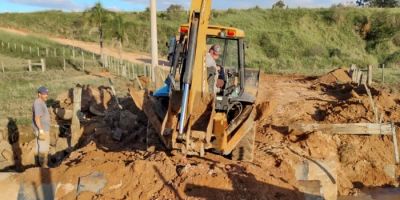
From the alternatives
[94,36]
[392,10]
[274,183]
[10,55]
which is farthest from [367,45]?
[274,183]

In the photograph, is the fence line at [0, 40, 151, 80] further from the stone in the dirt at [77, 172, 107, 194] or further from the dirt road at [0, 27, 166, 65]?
the stone in the dirt at [77, 172, 107, 194]

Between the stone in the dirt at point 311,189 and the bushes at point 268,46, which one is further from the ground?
the bushes at point 268,46

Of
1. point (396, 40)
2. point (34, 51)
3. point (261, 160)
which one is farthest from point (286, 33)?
point (261, 160)

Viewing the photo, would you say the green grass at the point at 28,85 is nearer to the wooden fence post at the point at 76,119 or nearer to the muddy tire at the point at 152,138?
the wooden fence post at the point at 76,119

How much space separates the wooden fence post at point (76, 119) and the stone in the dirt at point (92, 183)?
4.39 meters

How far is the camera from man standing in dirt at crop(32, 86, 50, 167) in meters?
11.5

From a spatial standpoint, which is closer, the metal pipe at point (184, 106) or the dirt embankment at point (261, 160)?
the dirt embankment at point (261, 160)

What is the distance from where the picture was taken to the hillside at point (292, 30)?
44969 millimetres

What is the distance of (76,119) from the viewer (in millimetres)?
13305

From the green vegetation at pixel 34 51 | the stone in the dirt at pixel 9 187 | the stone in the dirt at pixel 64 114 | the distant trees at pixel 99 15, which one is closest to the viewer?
the stone in the dirt at pixel 9 187

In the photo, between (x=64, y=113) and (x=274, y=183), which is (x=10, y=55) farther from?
(x=274, y=183)

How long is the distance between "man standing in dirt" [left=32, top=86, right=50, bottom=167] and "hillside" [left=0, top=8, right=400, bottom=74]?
100 feet

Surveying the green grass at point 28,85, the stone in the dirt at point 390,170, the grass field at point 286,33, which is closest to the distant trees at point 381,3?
the grass field at point 286,33

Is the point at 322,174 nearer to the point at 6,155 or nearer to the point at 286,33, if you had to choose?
the point at 6,155
